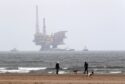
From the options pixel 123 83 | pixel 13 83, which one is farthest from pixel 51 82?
pixel 123 83

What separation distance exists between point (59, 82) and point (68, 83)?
1.15 meters

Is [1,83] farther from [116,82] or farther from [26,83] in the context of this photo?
[116,82]

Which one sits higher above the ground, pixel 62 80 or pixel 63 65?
pixel 63 65

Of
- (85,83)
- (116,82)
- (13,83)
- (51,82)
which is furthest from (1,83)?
(116,82)

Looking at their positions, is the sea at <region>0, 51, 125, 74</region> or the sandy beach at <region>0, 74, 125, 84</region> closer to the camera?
the sandy beach at <region>0, 74, 125, 84</region>

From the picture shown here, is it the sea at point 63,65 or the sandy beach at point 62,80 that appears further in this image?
the sea at point 63,65

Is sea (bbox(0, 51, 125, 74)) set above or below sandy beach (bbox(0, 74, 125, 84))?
above

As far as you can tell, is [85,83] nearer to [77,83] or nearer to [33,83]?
[77,83]

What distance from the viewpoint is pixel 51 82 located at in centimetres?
3322

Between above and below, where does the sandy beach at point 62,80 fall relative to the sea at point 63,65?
below

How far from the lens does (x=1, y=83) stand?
3212 centimetres

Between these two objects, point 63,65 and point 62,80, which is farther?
point 63,65

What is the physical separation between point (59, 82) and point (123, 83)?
14.7 ft

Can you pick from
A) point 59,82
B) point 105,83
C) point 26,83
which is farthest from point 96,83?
point 26,83
